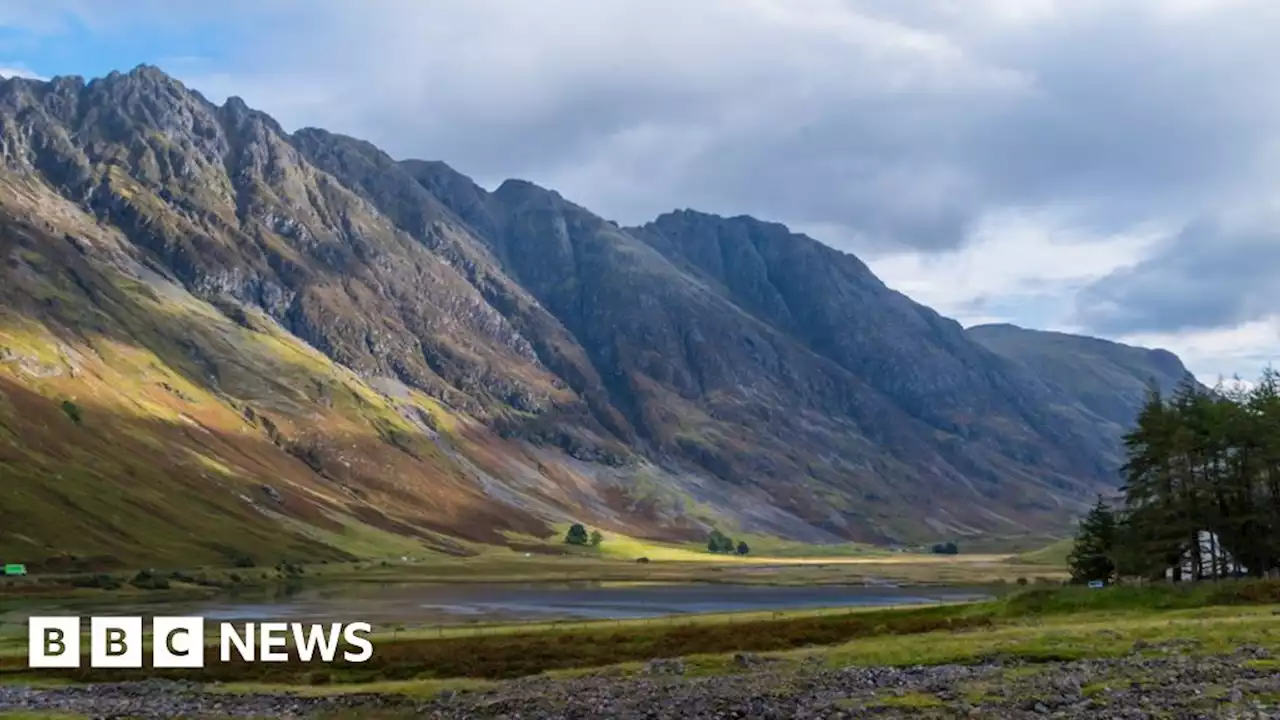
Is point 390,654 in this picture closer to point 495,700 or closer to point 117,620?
point 495,700

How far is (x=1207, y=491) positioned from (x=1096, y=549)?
Answer: 24.5 metres

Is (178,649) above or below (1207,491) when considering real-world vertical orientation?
below

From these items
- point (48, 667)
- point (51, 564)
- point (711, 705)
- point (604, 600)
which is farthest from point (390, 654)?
point (51, 564)

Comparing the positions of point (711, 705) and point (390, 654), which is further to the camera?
point (390, 654)

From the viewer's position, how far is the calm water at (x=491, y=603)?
391 feet

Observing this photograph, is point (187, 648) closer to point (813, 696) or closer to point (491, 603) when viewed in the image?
point (813, 696)

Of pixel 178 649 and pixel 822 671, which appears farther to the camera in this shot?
pixel 178 649

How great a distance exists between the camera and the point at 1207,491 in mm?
86562

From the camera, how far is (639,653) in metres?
66.0

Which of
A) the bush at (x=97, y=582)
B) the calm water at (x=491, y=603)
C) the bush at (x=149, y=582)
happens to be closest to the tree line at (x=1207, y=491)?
the calm water at (x=491, y=603)

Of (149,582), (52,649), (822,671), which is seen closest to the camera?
(822,671)

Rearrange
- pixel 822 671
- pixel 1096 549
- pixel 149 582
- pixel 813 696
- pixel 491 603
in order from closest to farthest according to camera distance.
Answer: pixel 813 696
pixel 822 671
pixel 1096 549
pixel 491 603
pixel 149 582

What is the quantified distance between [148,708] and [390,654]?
18393 mm

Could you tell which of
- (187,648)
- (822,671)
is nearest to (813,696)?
(822,671)
